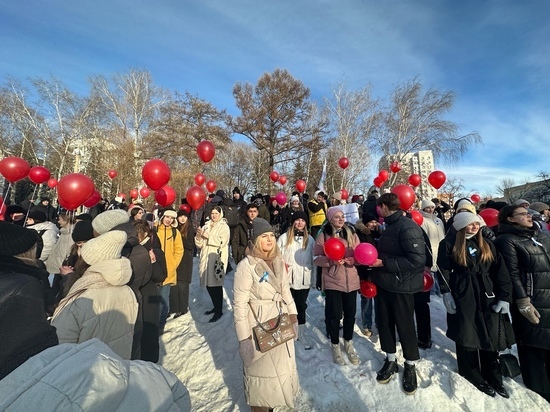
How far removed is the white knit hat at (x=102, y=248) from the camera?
2098mm

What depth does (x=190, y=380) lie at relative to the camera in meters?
→ 3.70

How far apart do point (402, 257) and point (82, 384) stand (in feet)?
10.1

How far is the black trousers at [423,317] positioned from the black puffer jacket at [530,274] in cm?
97

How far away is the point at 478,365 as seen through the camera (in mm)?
3115

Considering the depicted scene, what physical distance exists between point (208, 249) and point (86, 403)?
14.1 feet

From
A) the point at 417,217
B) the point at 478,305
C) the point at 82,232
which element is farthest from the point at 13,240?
the point at 417,217

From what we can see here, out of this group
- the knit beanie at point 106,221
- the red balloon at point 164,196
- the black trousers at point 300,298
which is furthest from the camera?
the red balloon at point 164,196

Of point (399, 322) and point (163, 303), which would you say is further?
point (163, 303)

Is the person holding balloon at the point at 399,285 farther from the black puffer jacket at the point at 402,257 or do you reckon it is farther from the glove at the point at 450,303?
the glove at the point at 450,303

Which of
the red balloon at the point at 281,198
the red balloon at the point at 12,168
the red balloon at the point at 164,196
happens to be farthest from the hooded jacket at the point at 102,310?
the red balloon at the point at 281,198

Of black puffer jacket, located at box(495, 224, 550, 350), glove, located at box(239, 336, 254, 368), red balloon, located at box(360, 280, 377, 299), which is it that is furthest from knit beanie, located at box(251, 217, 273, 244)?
black puffer jacket, located at box(495, 224, 550, 350)

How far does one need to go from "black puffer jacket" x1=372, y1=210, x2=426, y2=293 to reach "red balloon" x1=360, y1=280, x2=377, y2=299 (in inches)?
10.9

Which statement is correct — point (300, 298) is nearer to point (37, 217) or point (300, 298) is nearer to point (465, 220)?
point (465, 220)

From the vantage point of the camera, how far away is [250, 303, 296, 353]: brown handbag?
8.50ft
